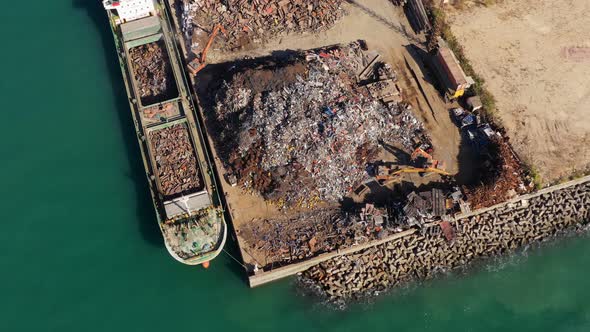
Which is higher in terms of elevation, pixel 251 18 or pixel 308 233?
pixel 251 18

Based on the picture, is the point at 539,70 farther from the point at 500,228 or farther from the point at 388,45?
the point at 500,228

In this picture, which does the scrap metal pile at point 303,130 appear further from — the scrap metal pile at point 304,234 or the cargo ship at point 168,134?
the cargo ship at point 168,134

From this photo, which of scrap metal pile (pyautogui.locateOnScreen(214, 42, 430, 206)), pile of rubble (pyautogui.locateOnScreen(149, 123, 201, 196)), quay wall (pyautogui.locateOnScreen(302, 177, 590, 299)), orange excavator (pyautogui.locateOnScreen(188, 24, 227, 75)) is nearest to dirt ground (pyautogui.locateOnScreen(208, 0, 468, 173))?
orange excavator (pyautogui.locateOnScreen(188, 24, 227, 75))

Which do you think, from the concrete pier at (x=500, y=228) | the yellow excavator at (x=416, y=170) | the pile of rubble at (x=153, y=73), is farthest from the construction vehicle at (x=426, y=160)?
the pile of rubble at (x=153, y=73)

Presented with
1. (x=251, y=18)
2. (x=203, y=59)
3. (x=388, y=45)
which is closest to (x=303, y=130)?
(x=203, y=59)

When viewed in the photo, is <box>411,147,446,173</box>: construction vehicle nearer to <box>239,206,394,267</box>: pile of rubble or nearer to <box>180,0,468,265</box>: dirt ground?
<box>180,0,468,265</box>: dirt ground

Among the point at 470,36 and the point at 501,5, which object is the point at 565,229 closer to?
the point at 470,36
